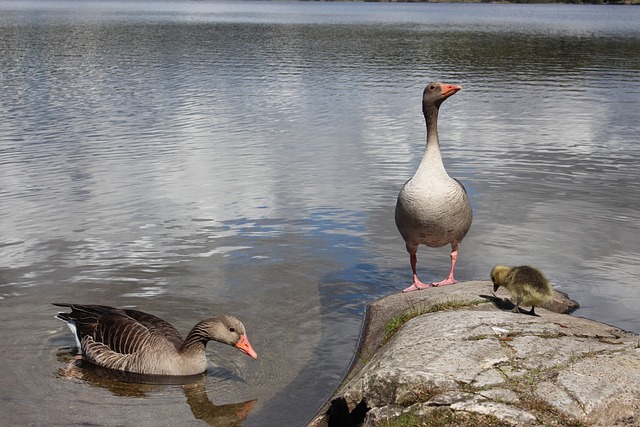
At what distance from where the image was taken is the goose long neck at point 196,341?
9.33 meters

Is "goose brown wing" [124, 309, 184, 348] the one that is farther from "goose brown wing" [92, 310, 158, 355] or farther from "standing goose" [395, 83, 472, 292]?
"standing goose" [395, 83, 472, 292]

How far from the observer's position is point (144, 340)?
959cm

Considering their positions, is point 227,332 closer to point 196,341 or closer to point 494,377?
point 196,341

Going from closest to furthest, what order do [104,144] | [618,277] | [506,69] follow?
[618,277], [104,144], [506,69]

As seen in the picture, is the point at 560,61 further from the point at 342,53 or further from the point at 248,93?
the point at 248,93

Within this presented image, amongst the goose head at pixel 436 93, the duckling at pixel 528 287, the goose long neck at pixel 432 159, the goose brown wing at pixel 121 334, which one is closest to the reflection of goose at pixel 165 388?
the goose brown wing at pixel 121 334

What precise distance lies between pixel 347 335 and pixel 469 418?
463cm

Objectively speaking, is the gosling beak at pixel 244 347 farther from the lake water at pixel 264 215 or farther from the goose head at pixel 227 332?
the lake water at pixel 264 215

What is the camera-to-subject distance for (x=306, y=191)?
18062 mm

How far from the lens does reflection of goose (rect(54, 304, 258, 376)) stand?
9305mm

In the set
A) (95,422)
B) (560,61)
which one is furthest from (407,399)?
(560,61)

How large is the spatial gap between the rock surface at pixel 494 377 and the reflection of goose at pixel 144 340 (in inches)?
68.6

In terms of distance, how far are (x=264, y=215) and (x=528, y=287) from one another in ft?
24.9

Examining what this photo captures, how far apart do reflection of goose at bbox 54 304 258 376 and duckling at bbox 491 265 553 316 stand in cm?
318
